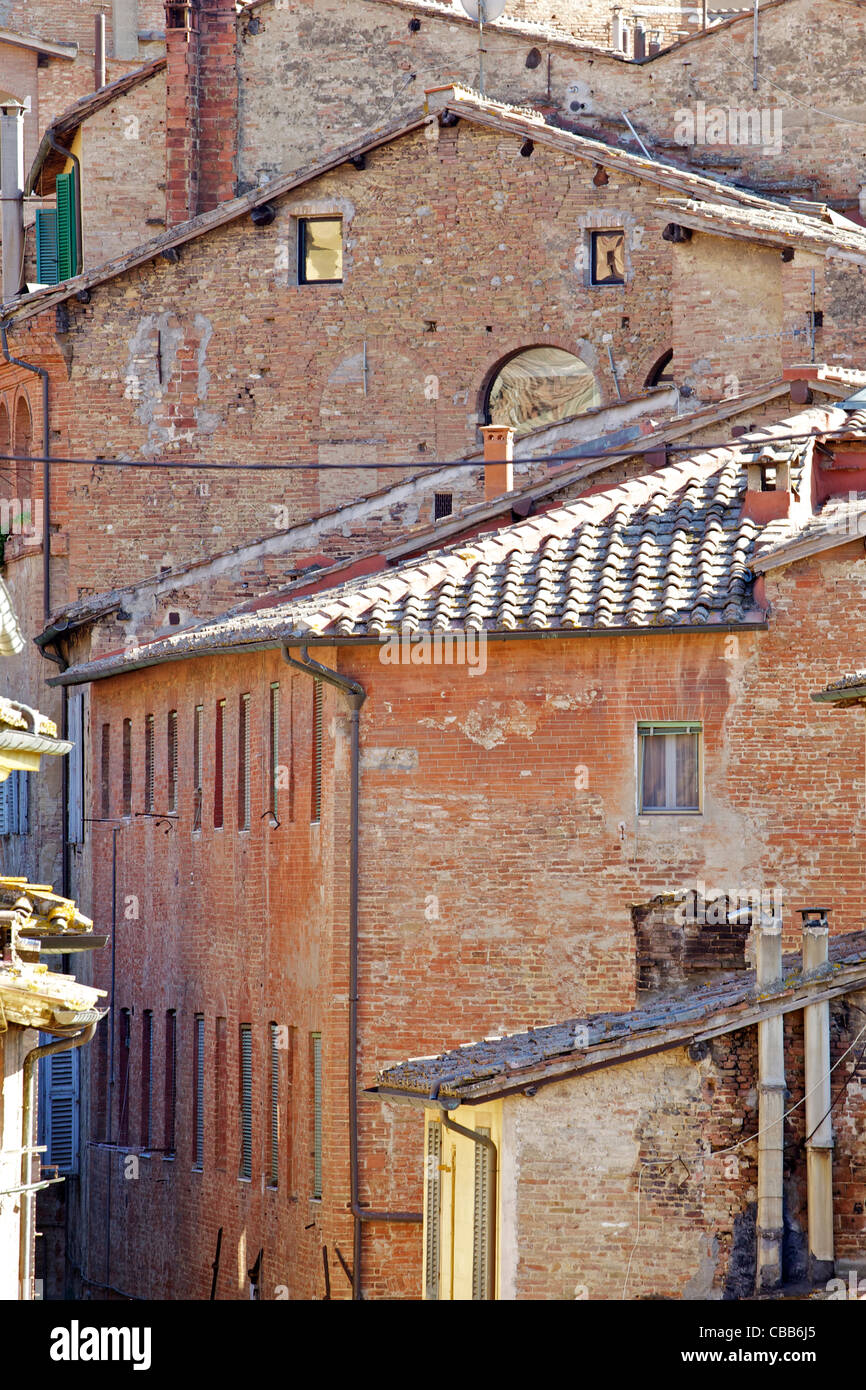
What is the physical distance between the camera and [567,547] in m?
22.0

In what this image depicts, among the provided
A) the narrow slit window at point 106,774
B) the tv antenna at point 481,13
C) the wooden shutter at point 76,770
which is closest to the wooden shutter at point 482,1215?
the narrow slit window at point 106,774

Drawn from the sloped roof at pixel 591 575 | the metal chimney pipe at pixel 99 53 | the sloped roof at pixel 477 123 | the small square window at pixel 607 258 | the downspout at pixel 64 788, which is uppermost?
the metal chimney pipe at pixel 99 53

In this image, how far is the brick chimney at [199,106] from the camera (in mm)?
32094

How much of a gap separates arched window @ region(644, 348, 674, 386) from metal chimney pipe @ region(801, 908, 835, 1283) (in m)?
14.1

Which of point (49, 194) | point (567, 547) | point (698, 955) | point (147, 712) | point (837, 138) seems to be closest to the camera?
point (698, 955)

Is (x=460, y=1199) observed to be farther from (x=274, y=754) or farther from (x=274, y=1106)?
(x=274, y=754)

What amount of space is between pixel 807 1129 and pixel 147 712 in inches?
491

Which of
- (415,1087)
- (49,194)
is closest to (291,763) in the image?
(415,1087)

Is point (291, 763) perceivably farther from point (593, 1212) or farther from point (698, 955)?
point (593, 1212)

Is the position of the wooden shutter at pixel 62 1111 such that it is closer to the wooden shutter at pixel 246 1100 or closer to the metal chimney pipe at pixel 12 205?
the wooden shutter at pixel 246 1100

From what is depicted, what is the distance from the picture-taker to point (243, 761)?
79.4 feet

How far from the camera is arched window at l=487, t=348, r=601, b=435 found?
30312mm

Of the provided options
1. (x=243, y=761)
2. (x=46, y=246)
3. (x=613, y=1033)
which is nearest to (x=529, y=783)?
(x=243, y=761)

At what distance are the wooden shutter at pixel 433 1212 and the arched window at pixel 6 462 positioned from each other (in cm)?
1624
